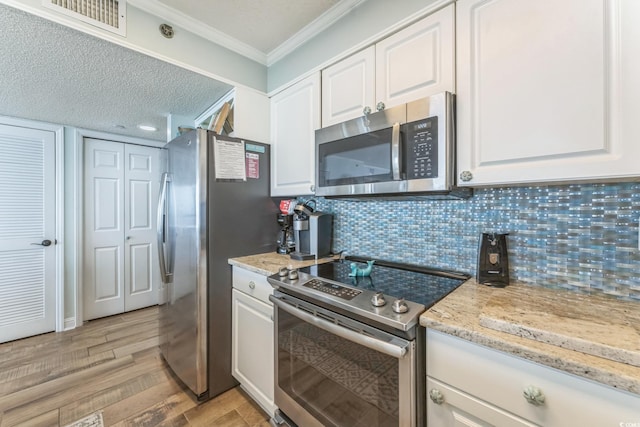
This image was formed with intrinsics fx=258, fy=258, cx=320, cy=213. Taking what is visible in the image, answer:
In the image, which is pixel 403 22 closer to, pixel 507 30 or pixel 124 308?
pixel 507 30

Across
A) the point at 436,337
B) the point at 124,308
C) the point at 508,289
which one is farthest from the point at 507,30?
the point at 124,308

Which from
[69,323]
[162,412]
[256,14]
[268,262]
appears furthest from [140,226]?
[256,14]

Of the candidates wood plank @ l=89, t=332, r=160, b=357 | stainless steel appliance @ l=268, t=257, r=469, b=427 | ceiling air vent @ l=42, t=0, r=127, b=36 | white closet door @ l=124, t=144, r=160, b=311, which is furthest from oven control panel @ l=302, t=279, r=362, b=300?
white closet door @ l=124, t=144, r=160, b=311

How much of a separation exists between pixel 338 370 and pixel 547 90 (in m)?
1.30

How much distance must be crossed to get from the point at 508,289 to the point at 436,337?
503 mm

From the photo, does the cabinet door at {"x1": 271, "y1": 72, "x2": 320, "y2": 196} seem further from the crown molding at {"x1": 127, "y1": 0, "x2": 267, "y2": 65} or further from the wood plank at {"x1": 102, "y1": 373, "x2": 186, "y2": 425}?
the wood plank at {"x1": 102, "y1": 373, "x2": 186, "y2": 425}

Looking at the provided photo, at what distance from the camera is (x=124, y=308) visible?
3184 millimetres

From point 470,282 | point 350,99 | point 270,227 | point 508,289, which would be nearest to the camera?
point 508,289

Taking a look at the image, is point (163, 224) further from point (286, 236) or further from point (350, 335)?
point (350, 335)

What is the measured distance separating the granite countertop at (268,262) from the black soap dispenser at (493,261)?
886mm

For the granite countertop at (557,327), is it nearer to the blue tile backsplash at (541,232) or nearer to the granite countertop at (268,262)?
the blue tile backsplash at (541,232)

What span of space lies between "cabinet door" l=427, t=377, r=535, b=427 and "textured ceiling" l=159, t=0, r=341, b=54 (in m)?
1.97

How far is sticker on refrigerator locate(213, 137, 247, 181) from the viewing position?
67.6 inches

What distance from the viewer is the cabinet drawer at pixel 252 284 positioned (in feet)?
4.89
